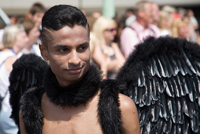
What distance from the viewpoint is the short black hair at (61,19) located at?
161cm

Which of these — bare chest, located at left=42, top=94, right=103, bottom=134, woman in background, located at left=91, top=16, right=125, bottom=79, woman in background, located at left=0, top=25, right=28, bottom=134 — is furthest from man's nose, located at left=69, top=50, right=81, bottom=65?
woman in background, located at left=91, top=16, right=125, bottom=79

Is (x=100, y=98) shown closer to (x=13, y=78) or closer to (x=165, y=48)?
(x=165, y=48)

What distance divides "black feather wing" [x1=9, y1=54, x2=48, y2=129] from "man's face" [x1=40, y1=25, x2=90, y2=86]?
64cm

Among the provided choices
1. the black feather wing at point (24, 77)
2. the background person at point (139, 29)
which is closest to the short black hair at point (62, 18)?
the black feather wing at point (24, 77)

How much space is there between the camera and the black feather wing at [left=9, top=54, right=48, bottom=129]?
7.50ft

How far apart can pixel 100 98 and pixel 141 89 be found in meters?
0.39

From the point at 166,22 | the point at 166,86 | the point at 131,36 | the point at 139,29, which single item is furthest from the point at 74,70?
the point at 166,22

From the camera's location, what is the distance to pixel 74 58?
1.59 meters

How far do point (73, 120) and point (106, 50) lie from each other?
9.16ft

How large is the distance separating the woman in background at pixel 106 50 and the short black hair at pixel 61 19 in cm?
249

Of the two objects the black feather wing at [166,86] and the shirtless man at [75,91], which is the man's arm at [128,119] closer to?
the shirtless man at [75,91]

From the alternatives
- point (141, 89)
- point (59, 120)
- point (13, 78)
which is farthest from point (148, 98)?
point (13, 78)

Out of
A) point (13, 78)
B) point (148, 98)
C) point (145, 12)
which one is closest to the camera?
point (148, 98)

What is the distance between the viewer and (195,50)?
1.98 metres
